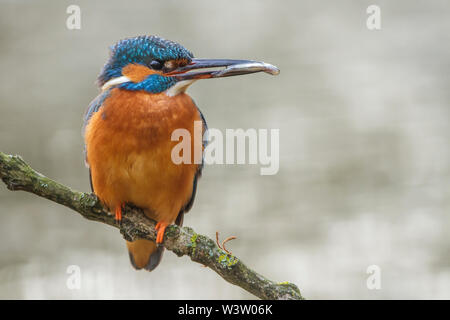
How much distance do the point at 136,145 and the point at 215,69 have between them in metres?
0.51

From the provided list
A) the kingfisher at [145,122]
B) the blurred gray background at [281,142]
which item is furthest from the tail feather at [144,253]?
the blurred gray background at [281,142]

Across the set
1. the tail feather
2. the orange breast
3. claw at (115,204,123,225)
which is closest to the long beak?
the orange breast

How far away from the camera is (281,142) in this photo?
6.59 metres

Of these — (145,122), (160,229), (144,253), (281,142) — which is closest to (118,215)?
(160,229)

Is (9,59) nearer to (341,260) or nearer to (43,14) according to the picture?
(43,14)

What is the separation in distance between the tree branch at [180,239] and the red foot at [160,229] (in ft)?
0.08

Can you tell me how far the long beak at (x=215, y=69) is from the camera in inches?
111

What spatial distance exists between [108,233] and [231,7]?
3576 mm

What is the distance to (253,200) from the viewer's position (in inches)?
241

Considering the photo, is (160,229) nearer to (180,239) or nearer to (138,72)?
(180,239)

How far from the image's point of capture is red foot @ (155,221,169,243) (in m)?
2.81

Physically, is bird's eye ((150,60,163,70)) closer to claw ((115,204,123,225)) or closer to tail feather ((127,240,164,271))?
claw ((115,204,123,225))

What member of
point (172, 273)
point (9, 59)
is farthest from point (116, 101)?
point (9, 59)

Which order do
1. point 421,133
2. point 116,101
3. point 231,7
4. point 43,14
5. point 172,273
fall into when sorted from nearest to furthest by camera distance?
point 116,101 < point 172,273 < point 421,133 < point 43,14 < point 231,7
